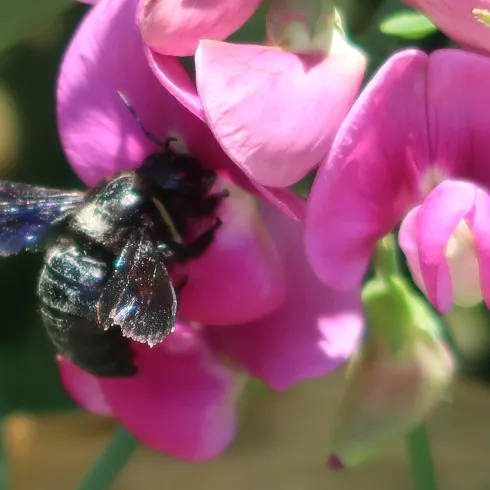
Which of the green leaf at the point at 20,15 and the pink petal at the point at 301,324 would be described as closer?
the pink petal at the point at 301,324

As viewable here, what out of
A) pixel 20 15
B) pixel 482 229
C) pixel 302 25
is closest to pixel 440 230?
pixel 482 229

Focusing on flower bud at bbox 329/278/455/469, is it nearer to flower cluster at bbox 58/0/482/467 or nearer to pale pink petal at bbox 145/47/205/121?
flower cluster at bbox 58/0/482/467

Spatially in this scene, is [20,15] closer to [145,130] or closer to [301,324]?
[145,130]

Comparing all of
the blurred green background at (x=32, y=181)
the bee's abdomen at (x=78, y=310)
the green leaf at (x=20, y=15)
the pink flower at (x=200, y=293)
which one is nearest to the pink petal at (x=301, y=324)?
the pink flower at (x=200, y=293)

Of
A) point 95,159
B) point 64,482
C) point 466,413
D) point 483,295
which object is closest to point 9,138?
point 64,482

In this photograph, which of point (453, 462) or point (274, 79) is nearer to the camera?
point (274, 79)

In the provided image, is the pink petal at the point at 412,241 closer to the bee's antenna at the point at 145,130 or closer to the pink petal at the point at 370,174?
the pink petal at the point at 370,174

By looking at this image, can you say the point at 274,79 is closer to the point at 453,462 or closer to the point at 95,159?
the point at 95,159
